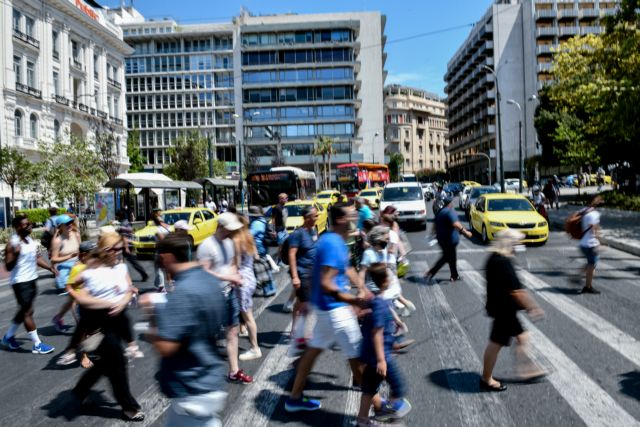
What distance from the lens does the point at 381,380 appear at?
14.0 feet

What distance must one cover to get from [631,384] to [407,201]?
16.9 m

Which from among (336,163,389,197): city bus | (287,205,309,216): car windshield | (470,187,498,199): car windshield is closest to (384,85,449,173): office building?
(336,163,389,197): city bus

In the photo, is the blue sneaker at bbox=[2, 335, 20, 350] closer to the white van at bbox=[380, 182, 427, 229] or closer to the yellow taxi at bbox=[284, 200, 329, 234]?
the yellow taxi at bbox=[284, 200, 329, 234]

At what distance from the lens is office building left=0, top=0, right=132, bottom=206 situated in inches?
1571

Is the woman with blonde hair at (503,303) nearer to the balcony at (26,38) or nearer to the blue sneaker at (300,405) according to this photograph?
the blue sneaker at (300,405)

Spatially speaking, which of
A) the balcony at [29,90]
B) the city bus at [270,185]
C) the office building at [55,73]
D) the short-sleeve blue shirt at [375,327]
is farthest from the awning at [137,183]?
the short-sleeve blue shirt at [375,327]

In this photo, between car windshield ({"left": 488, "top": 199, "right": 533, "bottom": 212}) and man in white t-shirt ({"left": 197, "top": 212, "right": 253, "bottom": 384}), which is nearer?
man in white t-shirt ({"left": 197, "top": 212, "right": 253, "bottom": 384})

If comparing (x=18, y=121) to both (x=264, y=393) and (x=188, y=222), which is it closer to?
(x=188, y=222)

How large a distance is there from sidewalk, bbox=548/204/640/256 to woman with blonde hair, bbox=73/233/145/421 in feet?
44.3

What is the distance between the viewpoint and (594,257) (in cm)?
944

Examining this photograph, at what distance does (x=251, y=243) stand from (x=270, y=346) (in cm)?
148

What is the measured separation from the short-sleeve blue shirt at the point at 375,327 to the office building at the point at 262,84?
67812 millimetres

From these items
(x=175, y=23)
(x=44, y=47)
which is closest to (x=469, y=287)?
(x=44, y=47)

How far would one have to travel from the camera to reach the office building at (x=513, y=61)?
7288 centimetres
